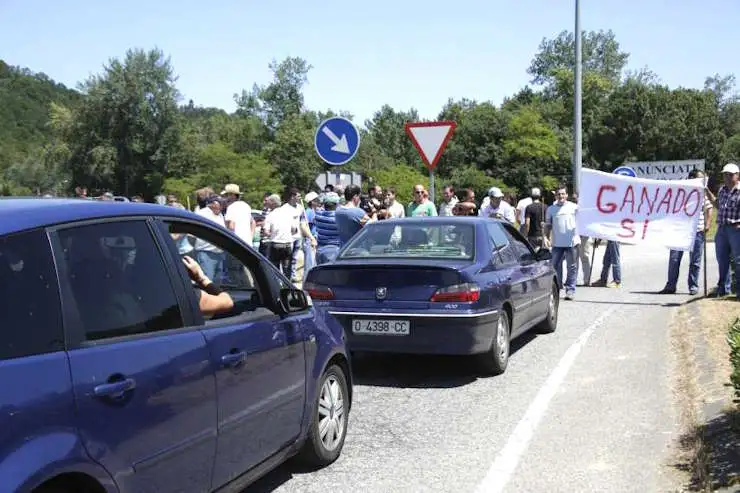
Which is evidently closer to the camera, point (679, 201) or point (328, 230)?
point (328, 230)

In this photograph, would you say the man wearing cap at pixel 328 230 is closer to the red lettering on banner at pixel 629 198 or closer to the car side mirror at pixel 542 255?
the car side mirror at pixel 542 255

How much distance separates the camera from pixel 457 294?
707cm

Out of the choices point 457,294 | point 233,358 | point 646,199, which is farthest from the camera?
point 646,199

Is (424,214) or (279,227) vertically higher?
Answer: (424,214)

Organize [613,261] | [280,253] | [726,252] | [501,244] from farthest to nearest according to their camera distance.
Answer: [613,261], [280,253], [726,252], [501,244]

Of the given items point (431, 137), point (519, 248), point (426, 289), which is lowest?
point (426, 289)

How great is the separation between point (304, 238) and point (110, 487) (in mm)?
12606

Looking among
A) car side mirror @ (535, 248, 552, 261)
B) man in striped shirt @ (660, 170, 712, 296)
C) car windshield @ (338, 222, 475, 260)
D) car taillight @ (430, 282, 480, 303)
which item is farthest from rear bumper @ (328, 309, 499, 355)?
man in striped shirt @ (660, 170, 712, 296)

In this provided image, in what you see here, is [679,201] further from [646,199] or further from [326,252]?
[326,252]

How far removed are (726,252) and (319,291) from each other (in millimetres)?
7453

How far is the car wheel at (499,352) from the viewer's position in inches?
295

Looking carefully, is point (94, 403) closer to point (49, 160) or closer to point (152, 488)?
point (152, 488)

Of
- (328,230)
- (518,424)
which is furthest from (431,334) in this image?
(328,230)

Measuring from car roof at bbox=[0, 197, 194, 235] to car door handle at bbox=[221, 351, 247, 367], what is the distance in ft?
2.40
